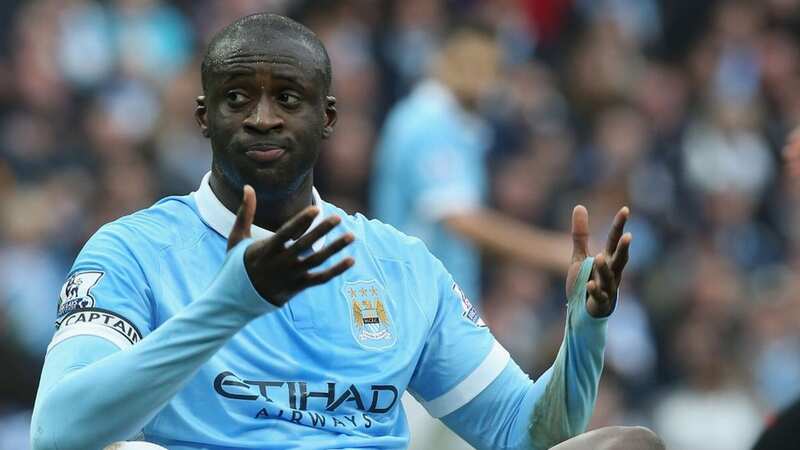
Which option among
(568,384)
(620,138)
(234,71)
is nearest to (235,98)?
(234,71)

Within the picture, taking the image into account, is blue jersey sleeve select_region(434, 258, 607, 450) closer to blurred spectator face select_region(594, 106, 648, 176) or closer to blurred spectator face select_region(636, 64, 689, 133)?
blurred spectator face select_region(594, 106, 648, 176)

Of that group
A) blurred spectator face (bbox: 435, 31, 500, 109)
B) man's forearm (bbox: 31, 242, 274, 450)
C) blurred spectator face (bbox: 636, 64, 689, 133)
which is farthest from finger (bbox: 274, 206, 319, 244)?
blurred spectator face (bbox: 636, 64, 689, 133)

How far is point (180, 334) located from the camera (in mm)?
3500

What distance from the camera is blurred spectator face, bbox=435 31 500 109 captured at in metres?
7.74

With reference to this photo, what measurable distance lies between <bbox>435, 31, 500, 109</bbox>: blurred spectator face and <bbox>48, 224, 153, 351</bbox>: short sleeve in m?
3.89

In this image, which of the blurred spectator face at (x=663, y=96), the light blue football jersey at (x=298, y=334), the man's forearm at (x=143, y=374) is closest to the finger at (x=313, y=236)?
the man's forearm at (x=143, y=374)

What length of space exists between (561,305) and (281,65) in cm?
635

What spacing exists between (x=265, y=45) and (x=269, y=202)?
1.34ft

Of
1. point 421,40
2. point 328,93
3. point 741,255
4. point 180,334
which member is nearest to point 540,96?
point 421,40

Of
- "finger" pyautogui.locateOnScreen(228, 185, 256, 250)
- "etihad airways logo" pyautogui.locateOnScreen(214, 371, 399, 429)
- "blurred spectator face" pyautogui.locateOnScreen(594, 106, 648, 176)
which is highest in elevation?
"blurred spectator face" pyautogui.locateOnScreen(594, 106, 648, 176)

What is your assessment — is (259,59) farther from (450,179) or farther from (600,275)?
(450,179)

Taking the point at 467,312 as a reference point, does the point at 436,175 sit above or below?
above

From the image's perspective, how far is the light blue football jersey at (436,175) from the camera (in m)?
7.44

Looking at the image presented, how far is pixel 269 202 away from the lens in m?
4.14
